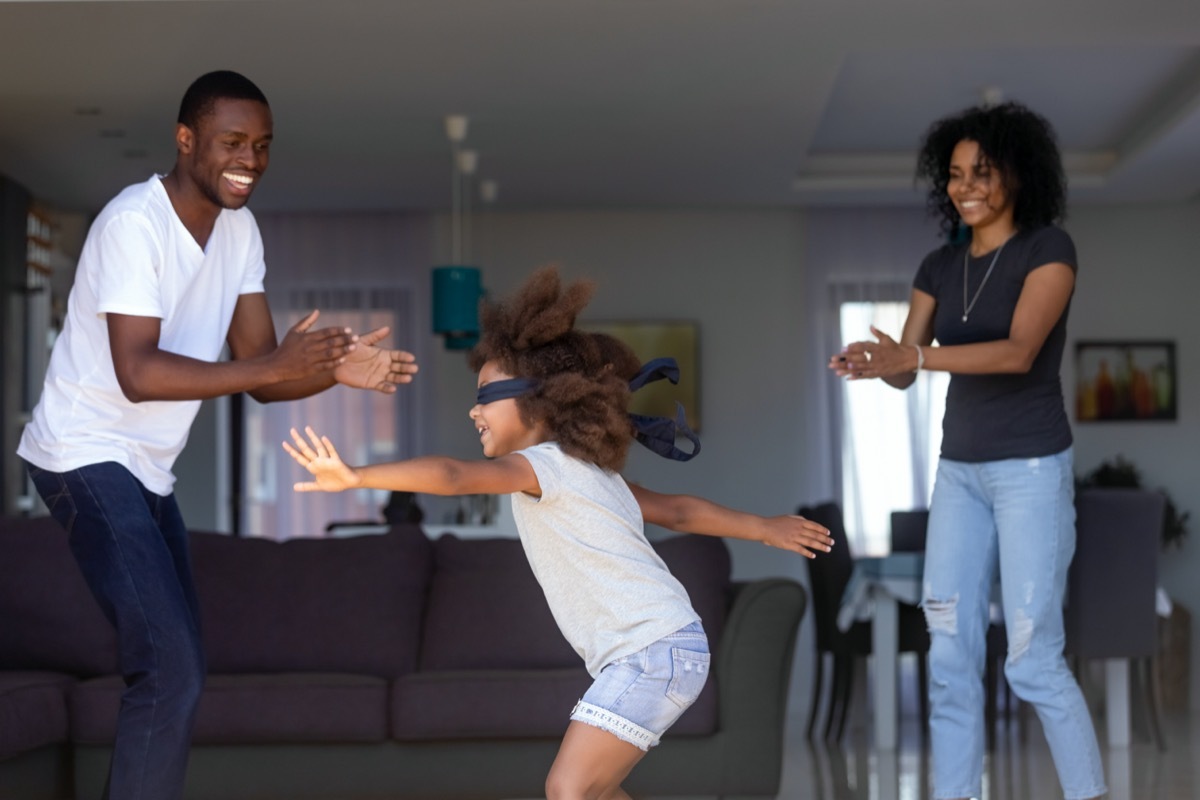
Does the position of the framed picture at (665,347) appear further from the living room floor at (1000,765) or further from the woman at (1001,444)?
the woman at (1001,444)

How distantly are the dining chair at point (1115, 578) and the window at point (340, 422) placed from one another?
13.5 ft

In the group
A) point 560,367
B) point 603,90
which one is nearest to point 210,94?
point 560,367

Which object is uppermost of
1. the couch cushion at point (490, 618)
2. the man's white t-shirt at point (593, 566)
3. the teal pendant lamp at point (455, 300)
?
the teal pendant lamp at point (455, 300)

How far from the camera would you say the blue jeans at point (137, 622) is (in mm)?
2189

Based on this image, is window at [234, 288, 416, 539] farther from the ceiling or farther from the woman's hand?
the woman's hand

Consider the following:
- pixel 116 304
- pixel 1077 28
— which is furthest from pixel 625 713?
pixel 1077 28

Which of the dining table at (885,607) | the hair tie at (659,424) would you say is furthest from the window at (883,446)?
the hair tie at (659,424)

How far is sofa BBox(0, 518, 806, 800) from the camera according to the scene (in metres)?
3.59

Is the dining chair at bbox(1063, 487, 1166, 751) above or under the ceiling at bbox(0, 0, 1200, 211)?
under

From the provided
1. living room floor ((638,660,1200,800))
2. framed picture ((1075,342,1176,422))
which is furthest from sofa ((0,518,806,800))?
framed picture ((1075,342,1176,422))

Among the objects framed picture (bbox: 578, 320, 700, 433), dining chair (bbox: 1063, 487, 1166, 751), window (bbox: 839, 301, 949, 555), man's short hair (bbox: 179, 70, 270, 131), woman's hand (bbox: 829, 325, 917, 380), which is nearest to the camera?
man's short hair (bbox: 179, 70, 270, 131)

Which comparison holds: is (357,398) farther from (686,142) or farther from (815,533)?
(815,533)

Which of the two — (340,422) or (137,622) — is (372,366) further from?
(340,422)

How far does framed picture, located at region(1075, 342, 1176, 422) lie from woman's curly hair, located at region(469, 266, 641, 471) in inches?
244
